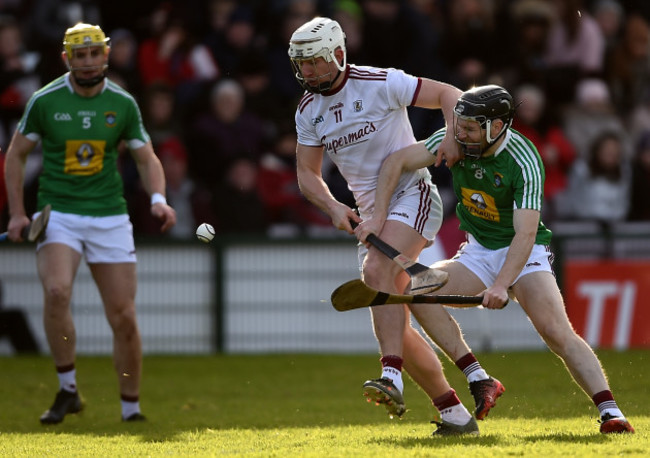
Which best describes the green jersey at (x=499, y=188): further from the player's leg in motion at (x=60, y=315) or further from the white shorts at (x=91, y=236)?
the player's leg in motion at (x=60, y=315)

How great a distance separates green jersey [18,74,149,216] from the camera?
8.82 meters

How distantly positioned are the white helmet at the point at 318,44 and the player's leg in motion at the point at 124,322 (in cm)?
220

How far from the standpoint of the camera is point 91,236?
880 centimetres

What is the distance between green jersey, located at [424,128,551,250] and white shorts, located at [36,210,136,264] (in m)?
2.50

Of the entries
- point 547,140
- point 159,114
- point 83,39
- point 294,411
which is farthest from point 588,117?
point 83,39

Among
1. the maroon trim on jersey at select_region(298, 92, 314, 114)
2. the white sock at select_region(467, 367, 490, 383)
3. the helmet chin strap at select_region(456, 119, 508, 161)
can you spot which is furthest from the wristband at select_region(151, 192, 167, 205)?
the white sock at select_region(467, 367, 490, 383)

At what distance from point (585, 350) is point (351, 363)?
18.9 ft

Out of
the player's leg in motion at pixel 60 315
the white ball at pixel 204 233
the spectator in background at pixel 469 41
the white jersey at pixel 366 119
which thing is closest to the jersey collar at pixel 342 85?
the white jersey at pixel 366 119

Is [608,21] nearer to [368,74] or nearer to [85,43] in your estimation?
[85,43]

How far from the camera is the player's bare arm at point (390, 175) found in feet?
24.1

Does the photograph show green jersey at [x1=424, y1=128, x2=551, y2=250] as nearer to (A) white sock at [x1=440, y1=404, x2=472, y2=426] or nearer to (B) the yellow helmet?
(A) white sock at [x1=440, y1=404, x2=472, y2=426]

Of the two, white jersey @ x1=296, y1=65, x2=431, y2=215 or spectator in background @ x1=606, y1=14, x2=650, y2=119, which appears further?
spectator in background @ x1=606, y1=14, x2=650, y2=119

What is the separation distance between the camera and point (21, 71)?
13977mm

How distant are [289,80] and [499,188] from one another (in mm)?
7926
